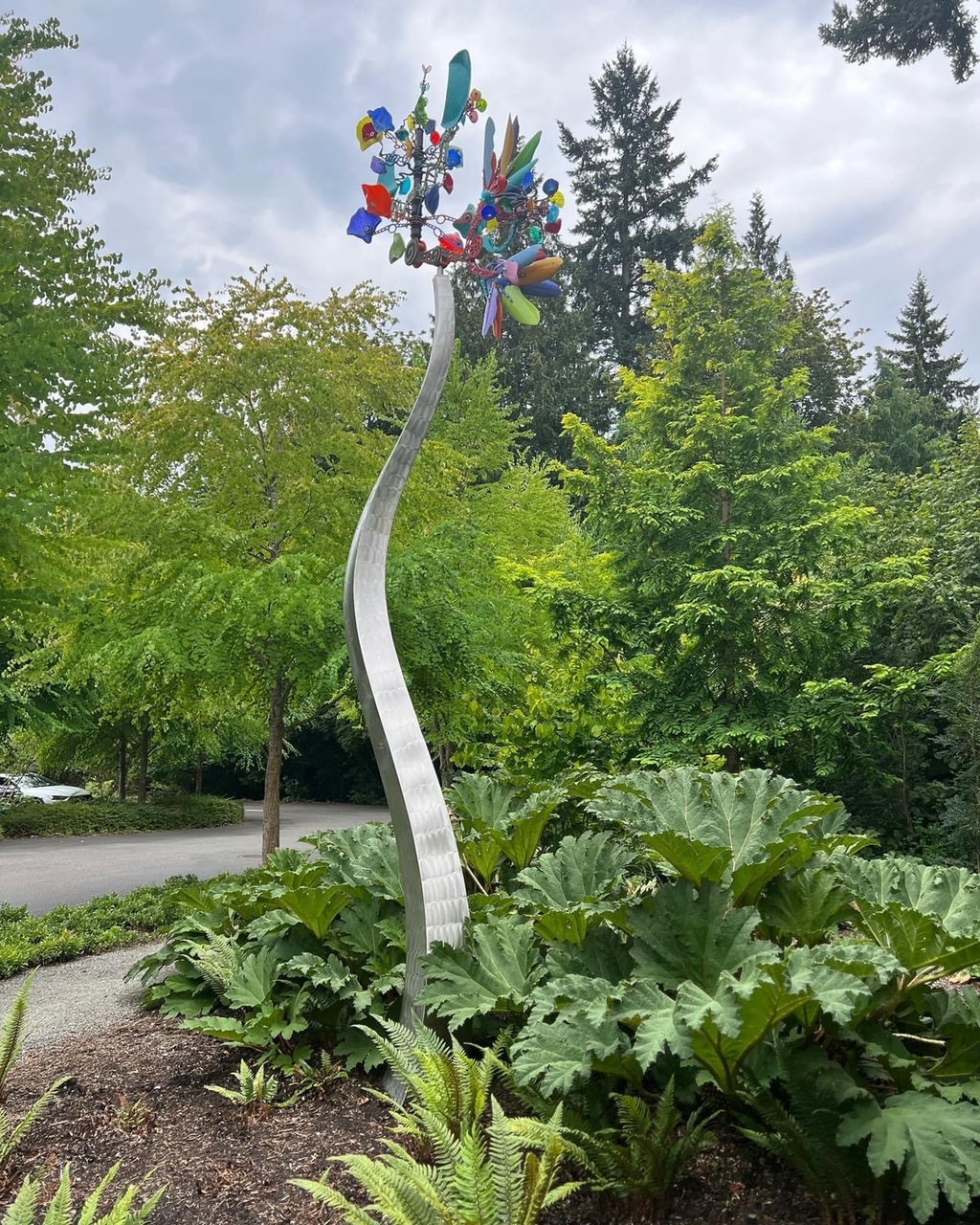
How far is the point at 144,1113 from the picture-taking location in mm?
3125

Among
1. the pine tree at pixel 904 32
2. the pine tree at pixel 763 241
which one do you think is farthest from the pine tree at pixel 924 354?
the pine tree at pixel 904 32

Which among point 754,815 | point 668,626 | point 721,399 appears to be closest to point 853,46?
point 721,399

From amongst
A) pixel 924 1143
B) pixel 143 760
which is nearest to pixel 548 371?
pixel 143 760

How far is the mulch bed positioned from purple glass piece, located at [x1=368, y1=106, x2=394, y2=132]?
4.34 m

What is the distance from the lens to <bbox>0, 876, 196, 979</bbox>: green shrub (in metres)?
6.04

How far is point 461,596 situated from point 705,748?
2.79 m

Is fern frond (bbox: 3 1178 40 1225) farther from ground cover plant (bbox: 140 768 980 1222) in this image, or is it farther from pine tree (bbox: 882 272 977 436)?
pine tree (bbox: 882 272 977 436)

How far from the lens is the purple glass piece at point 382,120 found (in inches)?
163

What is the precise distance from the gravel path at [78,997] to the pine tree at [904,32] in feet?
49.0

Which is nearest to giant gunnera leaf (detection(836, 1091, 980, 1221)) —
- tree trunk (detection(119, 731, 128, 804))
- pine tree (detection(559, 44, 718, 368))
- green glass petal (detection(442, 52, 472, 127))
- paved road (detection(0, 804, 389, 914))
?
green glass petal (detection(442, 52, 472, 127))

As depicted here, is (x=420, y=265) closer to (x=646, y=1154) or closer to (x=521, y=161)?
(x=521, y=161)

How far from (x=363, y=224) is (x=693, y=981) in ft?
12.1

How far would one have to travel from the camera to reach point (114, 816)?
17953mm

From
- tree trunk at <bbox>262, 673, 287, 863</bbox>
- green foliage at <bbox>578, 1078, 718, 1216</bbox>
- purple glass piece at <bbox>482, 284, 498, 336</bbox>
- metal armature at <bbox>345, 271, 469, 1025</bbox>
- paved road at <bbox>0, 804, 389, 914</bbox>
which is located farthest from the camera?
paved road at <bbox>0, 804, 389, 914</bbox>
